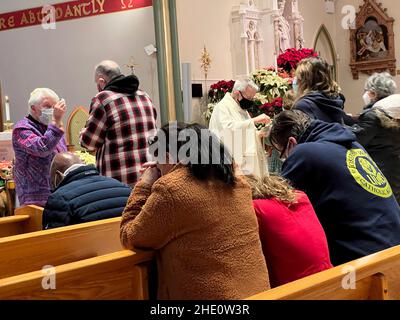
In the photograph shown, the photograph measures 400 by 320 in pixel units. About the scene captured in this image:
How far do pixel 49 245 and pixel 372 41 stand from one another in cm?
897

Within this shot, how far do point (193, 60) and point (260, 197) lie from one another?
5.13m

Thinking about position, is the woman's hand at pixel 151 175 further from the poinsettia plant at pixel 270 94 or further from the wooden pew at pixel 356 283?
the poinsettia plant at pixel 270 94

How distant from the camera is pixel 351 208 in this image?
2.48 m

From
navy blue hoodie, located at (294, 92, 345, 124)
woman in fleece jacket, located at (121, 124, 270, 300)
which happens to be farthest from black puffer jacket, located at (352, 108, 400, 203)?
woman in fleece jacket, located at (121, 124, 270, 300)

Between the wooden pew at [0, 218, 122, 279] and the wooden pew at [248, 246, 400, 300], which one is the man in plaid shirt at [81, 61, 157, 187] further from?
the wooden pew at [248, 246, 400, 300]

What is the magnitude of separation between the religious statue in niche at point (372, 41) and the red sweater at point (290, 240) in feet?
28.2

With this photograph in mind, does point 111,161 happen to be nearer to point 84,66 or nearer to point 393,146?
point 393,146

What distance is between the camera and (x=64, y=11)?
7.50 metres

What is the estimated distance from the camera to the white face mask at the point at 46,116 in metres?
3.90

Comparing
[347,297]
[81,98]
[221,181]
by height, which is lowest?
[347,297]

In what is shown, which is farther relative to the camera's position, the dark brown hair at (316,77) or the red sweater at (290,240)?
the dark brown hair at (316,77)

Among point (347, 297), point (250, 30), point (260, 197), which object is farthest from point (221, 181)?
point (250, 30)

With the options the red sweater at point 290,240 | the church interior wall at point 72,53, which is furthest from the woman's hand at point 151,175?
the church interior wall at point 72,53

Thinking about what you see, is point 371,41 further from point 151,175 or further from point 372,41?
point 151,175
